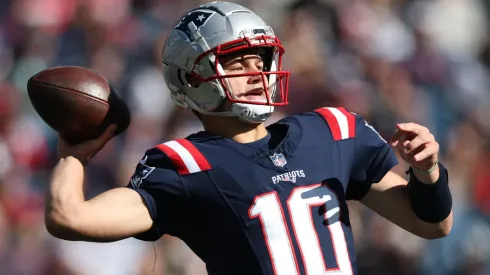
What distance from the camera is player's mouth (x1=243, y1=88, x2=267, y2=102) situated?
290 centimetres

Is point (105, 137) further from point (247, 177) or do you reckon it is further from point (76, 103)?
point (247, 177)

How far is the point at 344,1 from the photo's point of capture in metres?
6.66

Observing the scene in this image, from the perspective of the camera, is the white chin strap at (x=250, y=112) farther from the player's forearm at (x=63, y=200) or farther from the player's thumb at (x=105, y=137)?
the player's forearm at (x=63, y=200)

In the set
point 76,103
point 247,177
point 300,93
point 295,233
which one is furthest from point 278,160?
point 300,93

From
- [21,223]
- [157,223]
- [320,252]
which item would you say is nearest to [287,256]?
[320,252]

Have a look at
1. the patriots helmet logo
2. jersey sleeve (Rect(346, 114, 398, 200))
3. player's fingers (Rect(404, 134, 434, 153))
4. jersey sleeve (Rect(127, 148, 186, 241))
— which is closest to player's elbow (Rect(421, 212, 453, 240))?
jersey sleeve (Rect(346, 114, 398, 200))

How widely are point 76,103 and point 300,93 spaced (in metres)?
3.34

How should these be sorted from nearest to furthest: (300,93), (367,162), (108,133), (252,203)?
(252,203) → (108,133) → (367,162) → (300,93)

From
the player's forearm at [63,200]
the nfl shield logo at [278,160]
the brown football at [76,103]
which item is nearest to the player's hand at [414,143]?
the nfl shield logo at [278,160]

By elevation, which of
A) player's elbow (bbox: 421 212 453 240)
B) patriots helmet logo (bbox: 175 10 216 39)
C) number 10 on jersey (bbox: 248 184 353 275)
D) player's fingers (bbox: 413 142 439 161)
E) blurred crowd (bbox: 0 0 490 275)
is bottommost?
blurred crowd (bbox: 0 0 490 275)

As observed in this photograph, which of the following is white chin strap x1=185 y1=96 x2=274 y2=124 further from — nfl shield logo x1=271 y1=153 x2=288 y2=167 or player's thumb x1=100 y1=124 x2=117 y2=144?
player's thumb x1=100 y1=124 x2=117 y2=144

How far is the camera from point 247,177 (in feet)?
9.11

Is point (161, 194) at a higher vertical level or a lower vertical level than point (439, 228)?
higher

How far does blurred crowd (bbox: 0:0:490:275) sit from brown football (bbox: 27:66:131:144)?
2.57m
